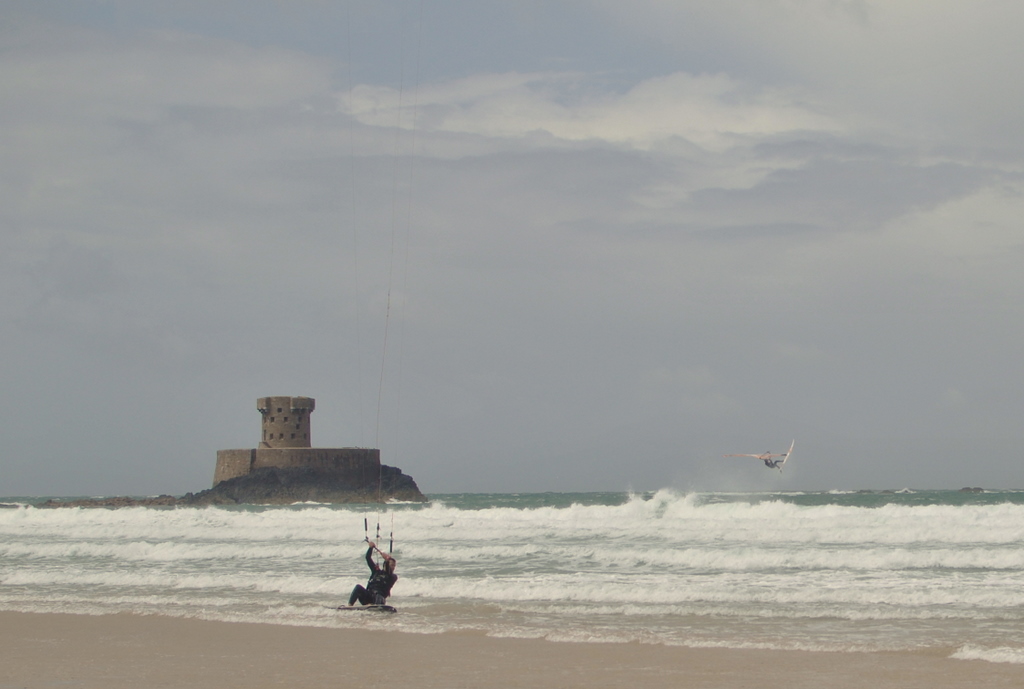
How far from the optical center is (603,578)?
15.9 metres

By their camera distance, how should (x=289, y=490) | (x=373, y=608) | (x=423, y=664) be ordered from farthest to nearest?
1. (x=289, y=490)
2. (x=373, y=608)
3. (x=423, y=664)

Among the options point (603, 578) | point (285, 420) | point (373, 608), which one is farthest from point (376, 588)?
point (285, 420)

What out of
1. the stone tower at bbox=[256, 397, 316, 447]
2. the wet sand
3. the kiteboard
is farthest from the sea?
the stone tower at bbox=[256, 397, 316, 447]

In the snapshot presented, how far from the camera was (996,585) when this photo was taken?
14.5m

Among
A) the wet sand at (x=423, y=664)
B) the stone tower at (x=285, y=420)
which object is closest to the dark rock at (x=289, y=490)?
the stone tower at (x=285, y=420)

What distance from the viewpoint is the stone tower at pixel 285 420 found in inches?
2685

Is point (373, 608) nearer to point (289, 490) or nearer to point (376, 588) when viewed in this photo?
point (376, 588)

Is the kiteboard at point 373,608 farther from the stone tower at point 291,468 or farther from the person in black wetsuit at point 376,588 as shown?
the stone tower at point 291,468

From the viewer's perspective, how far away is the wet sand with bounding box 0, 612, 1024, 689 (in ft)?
27.9

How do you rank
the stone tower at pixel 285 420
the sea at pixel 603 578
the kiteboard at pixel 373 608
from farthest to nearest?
the stone tower at pixel 285 420 → the kiteboard at pixel 373 608 → the sea at pixel 603 578

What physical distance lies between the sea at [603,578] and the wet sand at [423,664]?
60 centimetres

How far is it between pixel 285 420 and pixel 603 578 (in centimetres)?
5551

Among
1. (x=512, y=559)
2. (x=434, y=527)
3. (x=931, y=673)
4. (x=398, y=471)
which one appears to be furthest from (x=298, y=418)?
(x=931, y=673)

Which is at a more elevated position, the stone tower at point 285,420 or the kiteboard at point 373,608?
the stone tower at point 285,420
